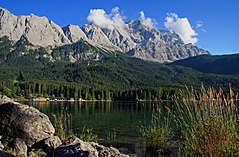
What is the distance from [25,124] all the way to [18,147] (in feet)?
5.20

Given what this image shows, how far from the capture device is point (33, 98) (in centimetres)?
18375

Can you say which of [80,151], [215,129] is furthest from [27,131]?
[215,129]

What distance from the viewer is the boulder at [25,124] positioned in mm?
16203

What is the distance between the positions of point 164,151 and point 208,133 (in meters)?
10.1

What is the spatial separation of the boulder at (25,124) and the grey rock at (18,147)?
0.75 m

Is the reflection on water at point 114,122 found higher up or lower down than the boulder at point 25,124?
lower down

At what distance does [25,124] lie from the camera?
16234 millimetres

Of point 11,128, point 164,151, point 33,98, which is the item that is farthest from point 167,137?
point 33,98

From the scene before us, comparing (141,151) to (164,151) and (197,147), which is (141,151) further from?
(197,147)

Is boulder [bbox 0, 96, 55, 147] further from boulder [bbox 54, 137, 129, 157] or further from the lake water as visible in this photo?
the lake water

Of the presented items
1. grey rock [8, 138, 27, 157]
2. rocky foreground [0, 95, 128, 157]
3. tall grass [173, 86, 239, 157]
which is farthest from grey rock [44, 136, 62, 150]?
tall grass [173, 86, 239, 157]

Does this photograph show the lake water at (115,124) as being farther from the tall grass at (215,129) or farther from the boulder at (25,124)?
the tall grass at (215,129)

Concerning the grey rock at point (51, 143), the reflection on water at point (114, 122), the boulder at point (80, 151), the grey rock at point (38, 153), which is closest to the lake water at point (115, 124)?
the reflection on water at point (114, 122)

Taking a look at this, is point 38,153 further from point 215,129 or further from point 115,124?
point 115,124
